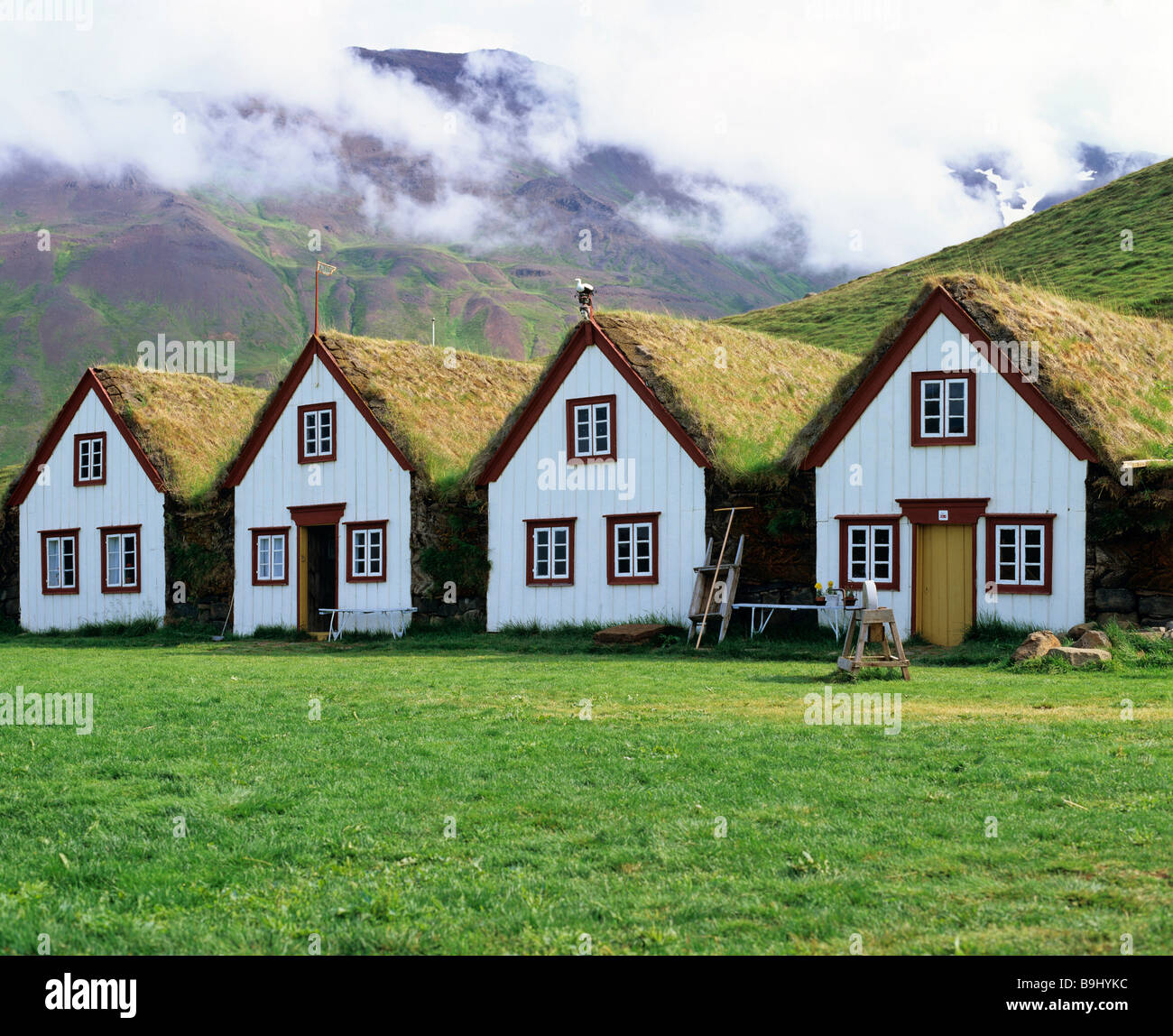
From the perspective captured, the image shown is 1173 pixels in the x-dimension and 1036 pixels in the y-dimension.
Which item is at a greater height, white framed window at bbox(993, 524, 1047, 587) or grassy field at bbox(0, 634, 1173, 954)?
white framed window at bbox(993, 524, 1047, 587)

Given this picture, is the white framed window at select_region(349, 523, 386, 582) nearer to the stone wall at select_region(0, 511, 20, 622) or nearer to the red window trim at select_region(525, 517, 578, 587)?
the red window trim at select_region(525, 517, 578, 587)

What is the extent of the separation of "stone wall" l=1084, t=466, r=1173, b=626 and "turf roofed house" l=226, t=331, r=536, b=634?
14.3 metres

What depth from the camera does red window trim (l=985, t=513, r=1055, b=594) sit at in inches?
928

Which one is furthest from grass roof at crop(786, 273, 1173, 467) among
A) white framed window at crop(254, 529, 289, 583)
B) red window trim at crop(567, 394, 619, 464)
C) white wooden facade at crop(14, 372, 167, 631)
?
white wooden facade at crop(14, 372, 167, 631)

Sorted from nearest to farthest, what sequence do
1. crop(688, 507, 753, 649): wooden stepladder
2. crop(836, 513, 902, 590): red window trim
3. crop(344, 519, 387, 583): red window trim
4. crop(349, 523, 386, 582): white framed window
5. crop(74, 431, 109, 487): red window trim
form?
crop(836, 513, 902, 590): red window trim < crop(688, 507, 753, 649): wooden stepladder < crop(344, 519, 387, 583): red window trim < crop(349, 523, 386, 582): white framed window < crop(74, 431, 109, 487): red window trim

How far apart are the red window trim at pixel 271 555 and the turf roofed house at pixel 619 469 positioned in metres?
6.50

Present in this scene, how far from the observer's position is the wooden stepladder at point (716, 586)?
25.9 meters

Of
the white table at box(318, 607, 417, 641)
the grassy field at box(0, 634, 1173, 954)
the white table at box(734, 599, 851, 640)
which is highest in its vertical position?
the white table at box(734, 599, 851, 640)

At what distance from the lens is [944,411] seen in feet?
82.1

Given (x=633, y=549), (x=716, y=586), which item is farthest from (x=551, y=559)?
(x=716, y=586)

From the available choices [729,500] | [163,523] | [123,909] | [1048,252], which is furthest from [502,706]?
[1048,252]

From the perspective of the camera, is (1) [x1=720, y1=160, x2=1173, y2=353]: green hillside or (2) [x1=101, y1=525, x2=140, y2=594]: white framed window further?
(1) [x1=720, y1=160, x2=1173, y2=353]: green hillside

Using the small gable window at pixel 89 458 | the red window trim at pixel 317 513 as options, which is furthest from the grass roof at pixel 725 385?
the small gable window at pixel 89 458

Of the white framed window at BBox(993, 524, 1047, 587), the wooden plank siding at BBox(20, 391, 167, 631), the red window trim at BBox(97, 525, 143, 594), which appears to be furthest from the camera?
the red window trim at BBox(97, 525, 143, 594)
